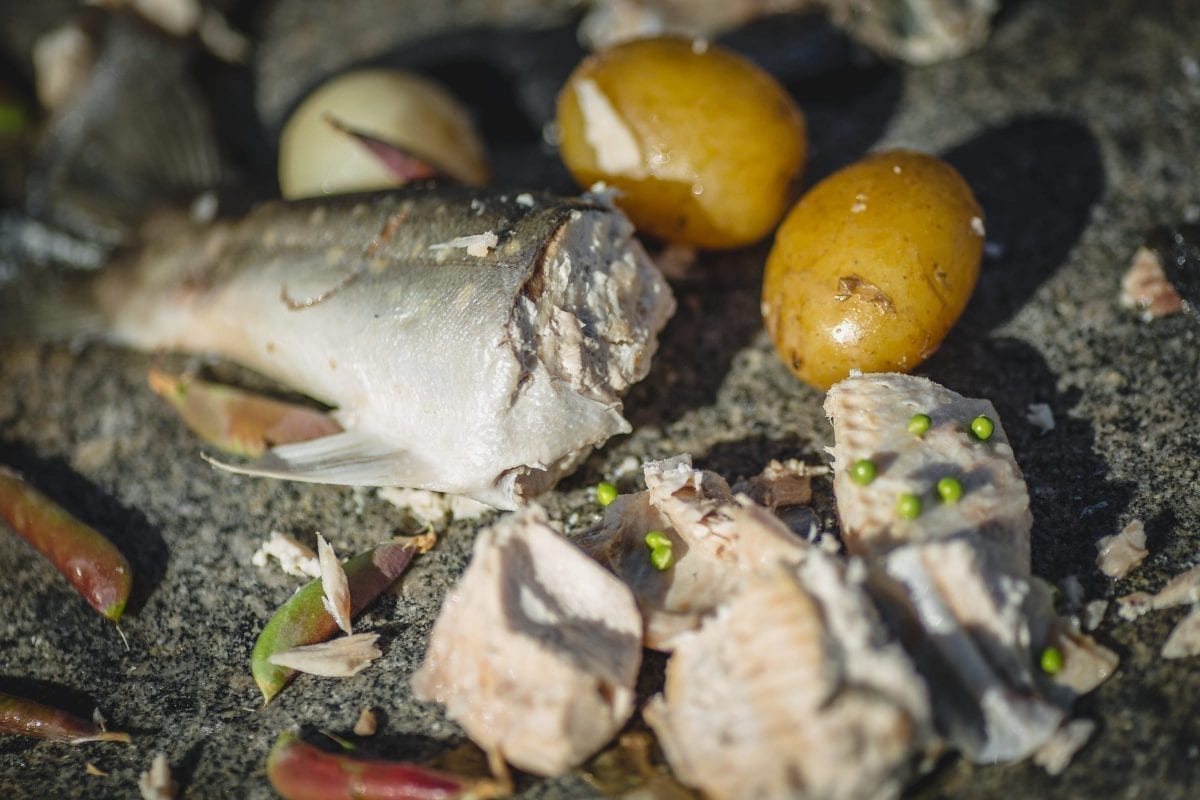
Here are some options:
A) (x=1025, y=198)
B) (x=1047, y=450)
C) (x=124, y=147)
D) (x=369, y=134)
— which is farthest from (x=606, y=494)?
(x=124, y=147)

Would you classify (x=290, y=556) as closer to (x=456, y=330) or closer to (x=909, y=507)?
(x=456, y=330)

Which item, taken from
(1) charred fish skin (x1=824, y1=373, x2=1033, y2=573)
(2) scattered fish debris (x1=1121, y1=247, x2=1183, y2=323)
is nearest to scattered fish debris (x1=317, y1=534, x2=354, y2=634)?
(1) charred fish skin (x1=824, y1=373, x2=1033, y2=573)

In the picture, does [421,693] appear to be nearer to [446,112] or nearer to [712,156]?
[712,156]

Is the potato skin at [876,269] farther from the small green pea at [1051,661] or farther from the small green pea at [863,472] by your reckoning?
the small green pea at [1051,661]

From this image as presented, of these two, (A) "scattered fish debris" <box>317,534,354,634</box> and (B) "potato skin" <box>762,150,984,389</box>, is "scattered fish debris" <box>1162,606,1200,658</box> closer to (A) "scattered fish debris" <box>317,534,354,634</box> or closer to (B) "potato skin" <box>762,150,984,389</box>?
(B) "potato skin" <box>762,150,984,389</box>

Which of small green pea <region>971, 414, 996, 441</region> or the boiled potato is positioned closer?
small green pea <region>971, 414, 996, 441</region>

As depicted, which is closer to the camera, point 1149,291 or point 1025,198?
point 1149,291
